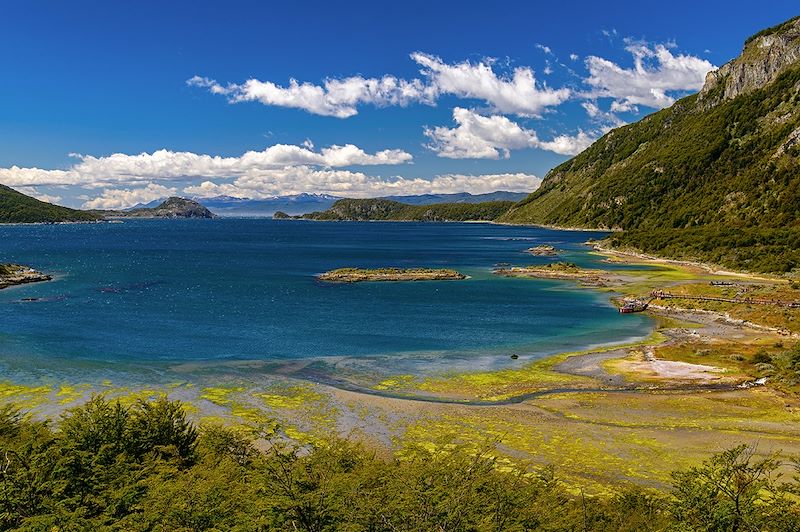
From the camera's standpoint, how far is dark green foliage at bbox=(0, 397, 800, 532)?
22.8m

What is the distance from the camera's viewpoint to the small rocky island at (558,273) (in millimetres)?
151500

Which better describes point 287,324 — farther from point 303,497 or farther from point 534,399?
point 303,497

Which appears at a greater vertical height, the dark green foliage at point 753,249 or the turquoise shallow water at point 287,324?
the dark green foliage at point 753,249

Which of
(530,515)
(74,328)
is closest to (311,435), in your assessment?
(530,515)

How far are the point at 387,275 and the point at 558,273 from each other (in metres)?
50.8

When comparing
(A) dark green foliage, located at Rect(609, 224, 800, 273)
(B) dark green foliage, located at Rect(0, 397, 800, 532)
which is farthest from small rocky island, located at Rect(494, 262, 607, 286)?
(B) dark green foliage, located at Rect(0, 397, 800, 532)

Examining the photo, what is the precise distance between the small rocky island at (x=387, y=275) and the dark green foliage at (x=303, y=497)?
11807 centimetres

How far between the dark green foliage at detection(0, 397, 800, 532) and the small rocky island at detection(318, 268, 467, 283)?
118 meters

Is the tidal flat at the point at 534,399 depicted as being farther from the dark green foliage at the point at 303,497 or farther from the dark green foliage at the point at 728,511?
the dark green foliage at the point at 728,511

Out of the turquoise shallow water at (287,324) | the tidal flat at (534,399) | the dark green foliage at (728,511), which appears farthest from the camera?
the turquoise shallow water at (287,324)

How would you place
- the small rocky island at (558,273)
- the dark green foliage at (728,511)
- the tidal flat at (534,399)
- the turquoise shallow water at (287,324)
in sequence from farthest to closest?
the small rocky island at (558,273) < the turquoise shallow water at (287,324) < the tidal flat at (534,399) < the dark green foliage at (728,511)

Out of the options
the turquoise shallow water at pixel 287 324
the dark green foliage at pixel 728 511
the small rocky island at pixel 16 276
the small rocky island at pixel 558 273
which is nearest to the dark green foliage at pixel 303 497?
the dark green foliage at pixel 728 511

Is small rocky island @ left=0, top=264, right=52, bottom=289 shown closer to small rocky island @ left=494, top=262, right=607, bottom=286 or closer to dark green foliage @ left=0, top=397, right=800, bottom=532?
dark green foliage @ left=0, top=397, right=800, bottom=532

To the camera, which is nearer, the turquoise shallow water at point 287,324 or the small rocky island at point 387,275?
the turquoise shallow water at point 287,324
